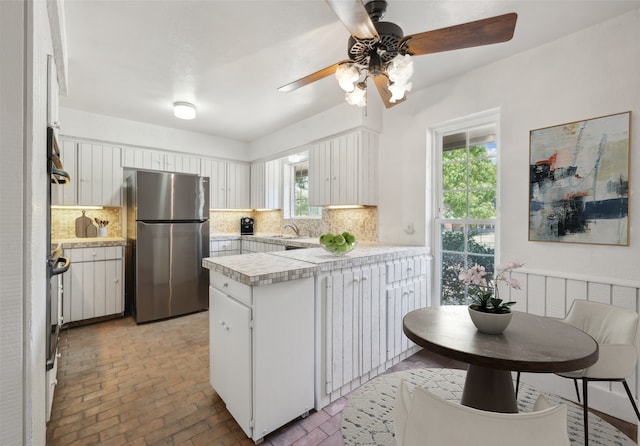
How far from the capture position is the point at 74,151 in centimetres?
354

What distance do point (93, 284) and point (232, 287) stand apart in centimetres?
281

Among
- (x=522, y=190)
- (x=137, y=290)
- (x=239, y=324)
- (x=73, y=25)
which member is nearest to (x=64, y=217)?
(x=137, y=290)

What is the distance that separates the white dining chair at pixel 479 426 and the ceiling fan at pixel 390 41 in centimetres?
145

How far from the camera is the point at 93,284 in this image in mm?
3361

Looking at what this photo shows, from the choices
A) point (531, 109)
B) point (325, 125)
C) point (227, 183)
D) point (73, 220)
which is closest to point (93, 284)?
point (73, 220)

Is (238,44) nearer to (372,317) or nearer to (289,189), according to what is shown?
(372,317)

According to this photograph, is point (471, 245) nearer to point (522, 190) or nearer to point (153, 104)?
point (522, 190)

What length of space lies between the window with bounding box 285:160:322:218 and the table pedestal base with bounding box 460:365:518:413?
126 inches

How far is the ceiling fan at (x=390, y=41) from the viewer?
1.24 metres

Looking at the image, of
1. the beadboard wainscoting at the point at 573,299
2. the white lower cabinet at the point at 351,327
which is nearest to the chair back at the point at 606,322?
the beadboard wainscoting at the point at 573,299

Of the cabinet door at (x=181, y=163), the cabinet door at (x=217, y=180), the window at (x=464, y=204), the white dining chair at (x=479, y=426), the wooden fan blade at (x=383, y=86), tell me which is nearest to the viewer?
the white dining chair at (x=479, y=426)

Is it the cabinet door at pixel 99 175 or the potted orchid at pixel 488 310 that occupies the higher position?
the cabinet door at pixel 99 175

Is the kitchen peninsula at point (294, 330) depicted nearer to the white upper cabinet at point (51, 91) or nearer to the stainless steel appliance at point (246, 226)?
the white upper cabinet at point (51, 91)

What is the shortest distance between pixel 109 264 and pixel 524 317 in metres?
4.26
